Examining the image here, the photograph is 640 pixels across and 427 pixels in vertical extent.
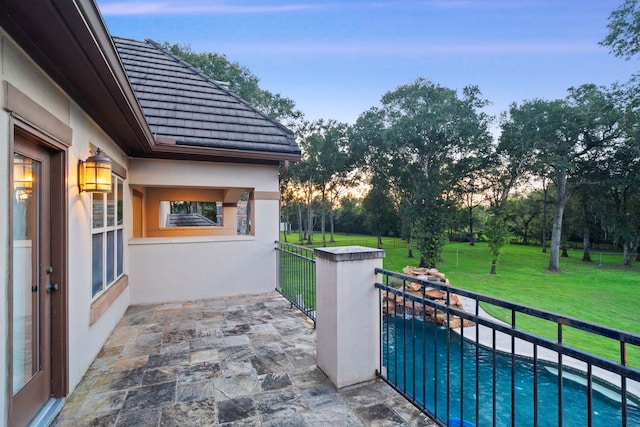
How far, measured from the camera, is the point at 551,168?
1870 centimetres

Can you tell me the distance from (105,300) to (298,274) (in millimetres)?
2969

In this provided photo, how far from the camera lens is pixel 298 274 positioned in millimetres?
5852

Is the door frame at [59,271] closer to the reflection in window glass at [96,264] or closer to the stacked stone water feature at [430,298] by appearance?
the reflection in window glass at [96,264]

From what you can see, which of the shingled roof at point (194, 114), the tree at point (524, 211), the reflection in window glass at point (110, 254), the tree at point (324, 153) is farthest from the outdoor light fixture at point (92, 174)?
the tree at point (524, 211)

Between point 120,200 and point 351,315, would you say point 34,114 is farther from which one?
point 120,200

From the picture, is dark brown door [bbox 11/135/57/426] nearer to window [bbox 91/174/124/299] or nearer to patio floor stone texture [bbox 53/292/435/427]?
patio floor stone texture [bbox 53/292/435/427]

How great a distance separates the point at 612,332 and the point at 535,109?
2041 centimetres

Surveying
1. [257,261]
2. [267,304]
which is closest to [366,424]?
[267,304]

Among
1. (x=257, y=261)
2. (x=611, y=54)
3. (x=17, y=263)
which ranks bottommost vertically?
(x=257, y=261)

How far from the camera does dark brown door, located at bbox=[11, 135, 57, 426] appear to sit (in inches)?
81.7

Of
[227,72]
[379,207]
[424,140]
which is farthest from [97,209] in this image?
[379,207]

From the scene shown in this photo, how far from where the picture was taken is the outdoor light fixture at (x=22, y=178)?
2090 mm

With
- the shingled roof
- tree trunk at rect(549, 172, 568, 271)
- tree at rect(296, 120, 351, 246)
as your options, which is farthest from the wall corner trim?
tree trunk at rect(549, 172, 568, 271)

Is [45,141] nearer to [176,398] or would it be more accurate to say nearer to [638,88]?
[176,398]
